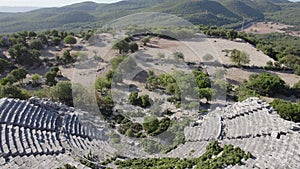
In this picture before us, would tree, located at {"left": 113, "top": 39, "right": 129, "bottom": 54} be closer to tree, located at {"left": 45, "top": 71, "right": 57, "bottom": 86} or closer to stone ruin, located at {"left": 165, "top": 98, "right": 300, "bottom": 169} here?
tree, located at {"left": 45, "top": 71, "right": 57, "bottom": 86}

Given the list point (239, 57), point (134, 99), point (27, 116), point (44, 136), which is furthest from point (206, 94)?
point (239, 57)

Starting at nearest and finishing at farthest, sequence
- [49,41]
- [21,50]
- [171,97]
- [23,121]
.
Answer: [23,121] → [171,97] → [21,50] → [49,41]

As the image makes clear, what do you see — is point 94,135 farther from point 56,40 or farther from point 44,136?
point 56,40

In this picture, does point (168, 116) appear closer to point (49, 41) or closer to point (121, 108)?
point (121, 108)

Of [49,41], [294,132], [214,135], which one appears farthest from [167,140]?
[49,41]

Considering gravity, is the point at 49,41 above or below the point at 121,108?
above

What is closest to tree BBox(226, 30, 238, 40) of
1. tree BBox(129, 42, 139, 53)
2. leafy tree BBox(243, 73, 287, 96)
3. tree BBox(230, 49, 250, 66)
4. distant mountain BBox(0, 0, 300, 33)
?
tree BBox(230, 49, 250, 66)
